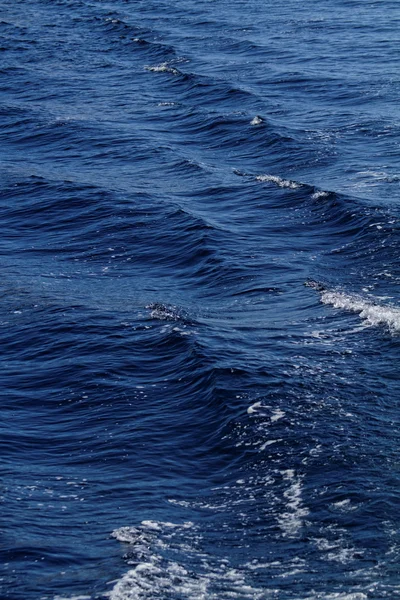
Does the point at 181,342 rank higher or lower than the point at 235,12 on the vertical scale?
lower

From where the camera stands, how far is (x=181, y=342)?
37.8 m

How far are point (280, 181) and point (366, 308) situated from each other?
16.2 m

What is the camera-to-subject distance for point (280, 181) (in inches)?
2130

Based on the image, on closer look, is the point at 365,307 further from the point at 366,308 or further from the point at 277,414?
the point at 277,414

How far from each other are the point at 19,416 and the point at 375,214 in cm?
2130

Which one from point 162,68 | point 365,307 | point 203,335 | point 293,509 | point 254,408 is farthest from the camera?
point 162,68

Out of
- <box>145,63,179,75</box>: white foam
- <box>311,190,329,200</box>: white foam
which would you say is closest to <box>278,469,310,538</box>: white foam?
<box>311,190,329,200</box>: white foam

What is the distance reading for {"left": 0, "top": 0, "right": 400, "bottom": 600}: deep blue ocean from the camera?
87.3ft

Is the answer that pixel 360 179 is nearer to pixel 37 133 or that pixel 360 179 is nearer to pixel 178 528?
pixel 37 133

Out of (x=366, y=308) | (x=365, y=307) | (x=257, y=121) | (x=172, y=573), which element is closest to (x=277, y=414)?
(x=172, y=573)

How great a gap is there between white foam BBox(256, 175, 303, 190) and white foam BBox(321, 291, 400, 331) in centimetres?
1277

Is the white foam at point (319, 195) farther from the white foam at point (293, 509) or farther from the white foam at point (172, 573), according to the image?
the white foam at point (172, 573)

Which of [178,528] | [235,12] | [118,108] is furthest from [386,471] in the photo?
[235,12]

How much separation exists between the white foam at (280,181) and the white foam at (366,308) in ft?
41.9
